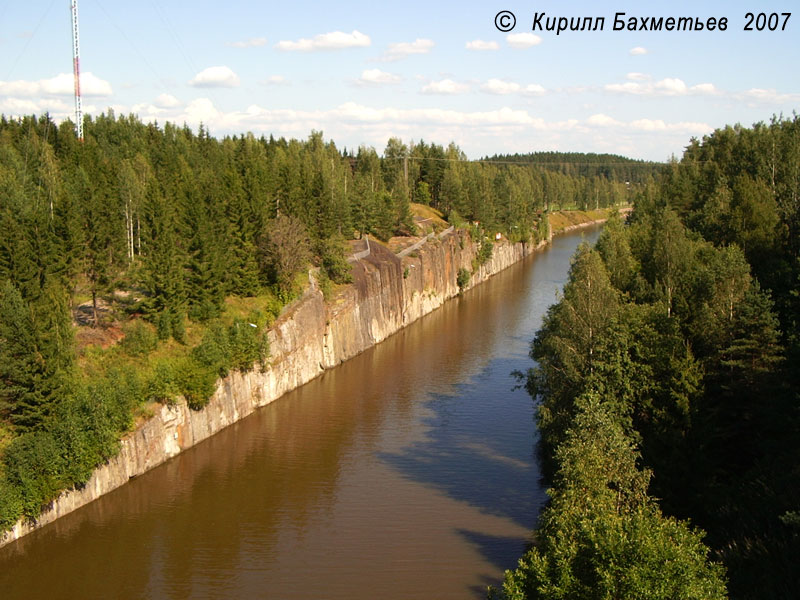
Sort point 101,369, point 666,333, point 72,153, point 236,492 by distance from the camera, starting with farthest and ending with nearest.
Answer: point 72,153 → point 101,369 → point 236,492 → point 666,333

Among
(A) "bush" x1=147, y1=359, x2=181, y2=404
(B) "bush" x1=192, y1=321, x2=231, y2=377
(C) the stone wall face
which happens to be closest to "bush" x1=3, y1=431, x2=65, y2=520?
(C) the stone wall face

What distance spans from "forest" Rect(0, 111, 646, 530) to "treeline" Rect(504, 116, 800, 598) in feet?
60.1

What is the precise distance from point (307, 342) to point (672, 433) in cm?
2742

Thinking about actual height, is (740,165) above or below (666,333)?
above

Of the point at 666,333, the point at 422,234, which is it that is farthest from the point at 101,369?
the point at 422,234

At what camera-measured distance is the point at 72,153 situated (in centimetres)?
6219

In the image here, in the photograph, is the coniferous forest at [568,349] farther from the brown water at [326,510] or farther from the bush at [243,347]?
the brown water at [326,510]

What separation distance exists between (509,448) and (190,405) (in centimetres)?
1621

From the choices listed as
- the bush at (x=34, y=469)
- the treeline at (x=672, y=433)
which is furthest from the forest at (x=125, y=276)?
the treeline at (x=672, y=433)

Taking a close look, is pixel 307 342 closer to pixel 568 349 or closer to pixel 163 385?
pixel 163 385

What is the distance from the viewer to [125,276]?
4394 centimetres

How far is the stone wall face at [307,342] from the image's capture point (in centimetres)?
3356

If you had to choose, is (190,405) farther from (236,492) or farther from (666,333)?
(666,333)

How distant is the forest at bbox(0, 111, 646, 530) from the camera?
98.3ft
